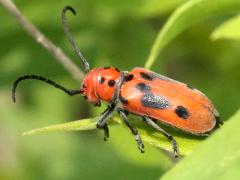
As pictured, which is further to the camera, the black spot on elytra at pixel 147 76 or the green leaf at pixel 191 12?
the black spot on elytra at pixel 147 76

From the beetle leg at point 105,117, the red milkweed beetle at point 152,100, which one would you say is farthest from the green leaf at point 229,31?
the beetle leg at point 105,117

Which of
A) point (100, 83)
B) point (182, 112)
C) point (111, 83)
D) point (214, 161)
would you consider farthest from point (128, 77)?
point (214, 161)

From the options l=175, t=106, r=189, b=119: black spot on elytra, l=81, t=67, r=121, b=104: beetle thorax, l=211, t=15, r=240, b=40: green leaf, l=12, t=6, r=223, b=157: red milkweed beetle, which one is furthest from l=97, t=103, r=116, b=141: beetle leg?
l=211, t=15, r=240, b=40: green leaf

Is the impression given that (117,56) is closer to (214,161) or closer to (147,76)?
(147,76)

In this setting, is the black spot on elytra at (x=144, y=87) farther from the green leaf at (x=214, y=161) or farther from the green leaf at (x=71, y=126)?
the green leaf at (x=214, y=161)

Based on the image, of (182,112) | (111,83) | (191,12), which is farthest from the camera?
(111,83)
